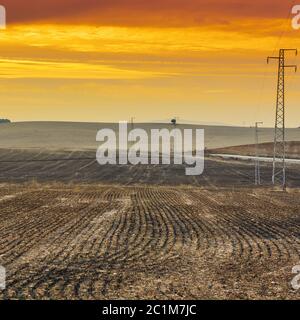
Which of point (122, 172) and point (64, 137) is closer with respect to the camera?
point (122, 172)

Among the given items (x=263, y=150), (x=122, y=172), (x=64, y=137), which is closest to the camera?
(x=122, y=172)

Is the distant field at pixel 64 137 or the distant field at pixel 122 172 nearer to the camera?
the distant field at pixel 122 172

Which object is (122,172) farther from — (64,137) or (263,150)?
(64,137)

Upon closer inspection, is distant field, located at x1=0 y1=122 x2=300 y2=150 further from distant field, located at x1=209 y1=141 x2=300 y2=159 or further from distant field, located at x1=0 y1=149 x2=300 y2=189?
distant field, located at x1=0 y1=149 x2=300 y2=189

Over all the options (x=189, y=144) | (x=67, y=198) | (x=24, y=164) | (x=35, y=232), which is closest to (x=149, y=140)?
(x=189, y=144)

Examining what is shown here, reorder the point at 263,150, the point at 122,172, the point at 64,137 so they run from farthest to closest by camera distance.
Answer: the point at 64,137 < the point at 263,150 < the point at 122,172

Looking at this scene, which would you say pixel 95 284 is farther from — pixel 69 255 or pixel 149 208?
pixel 149 208

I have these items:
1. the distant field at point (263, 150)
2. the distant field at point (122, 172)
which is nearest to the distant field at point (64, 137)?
the distant field at point (263, 150)

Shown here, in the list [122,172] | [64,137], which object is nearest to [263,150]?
[122,172]

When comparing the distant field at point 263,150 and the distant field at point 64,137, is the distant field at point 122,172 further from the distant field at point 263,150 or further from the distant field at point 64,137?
the distant field at point 64,137

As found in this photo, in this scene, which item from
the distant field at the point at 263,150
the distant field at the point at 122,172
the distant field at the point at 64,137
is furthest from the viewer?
the distant field at the point at 64,137

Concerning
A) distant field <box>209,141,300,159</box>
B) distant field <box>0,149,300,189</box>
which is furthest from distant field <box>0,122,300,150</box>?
distant field <box>0,149,300,189</box>
